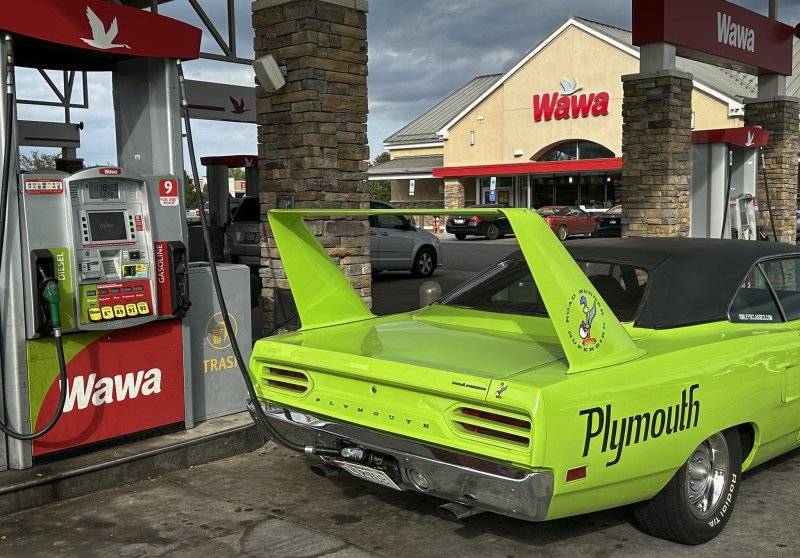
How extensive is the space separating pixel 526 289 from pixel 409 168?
38355mm

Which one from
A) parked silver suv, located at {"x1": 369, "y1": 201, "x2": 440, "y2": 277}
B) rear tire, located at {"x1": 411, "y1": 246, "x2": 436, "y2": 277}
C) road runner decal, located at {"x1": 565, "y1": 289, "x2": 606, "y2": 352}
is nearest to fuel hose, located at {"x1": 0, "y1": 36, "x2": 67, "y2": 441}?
road runner decal, located at {"x1": 565, "y1": 289, "x2": 606, "y2": 352}

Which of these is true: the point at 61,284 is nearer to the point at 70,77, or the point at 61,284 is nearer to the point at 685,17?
the point at 685,17

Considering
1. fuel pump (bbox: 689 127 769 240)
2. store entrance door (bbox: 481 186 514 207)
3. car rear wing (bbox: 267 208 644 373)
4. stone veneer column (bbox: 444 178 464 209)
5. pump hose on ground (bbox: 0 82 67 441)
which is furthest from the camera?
stone veneer column (bbox: 444 178 464 209)

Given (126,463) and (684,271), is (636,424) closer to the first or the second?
(684,271)

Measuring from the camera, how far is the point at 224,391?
6.04m

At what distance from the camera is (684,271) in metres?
4.54

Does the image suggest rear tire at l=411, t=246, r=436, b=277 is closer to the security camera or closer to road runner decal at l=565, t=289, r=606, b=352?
the security camera

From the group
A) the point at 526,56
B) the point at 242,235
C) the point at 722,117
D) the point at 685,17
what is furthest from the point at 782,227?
the point at 526,56

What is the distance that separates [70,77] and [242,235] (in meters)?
5.79

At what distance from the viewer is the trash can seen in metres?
5.83

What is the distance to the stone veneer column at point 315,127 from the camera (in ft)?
23.1

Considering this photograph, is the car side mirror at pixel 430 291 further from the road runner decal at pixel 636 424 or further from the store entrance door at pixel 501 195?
the store entrance door at pixel 501 195

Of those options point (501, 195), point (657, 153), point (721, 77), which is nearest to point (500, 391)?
point (657, 153)

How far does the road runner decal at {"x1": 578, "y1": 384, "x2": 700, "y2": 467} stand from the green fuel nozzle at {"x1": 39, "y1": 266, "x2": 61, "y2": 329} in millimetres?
2892
